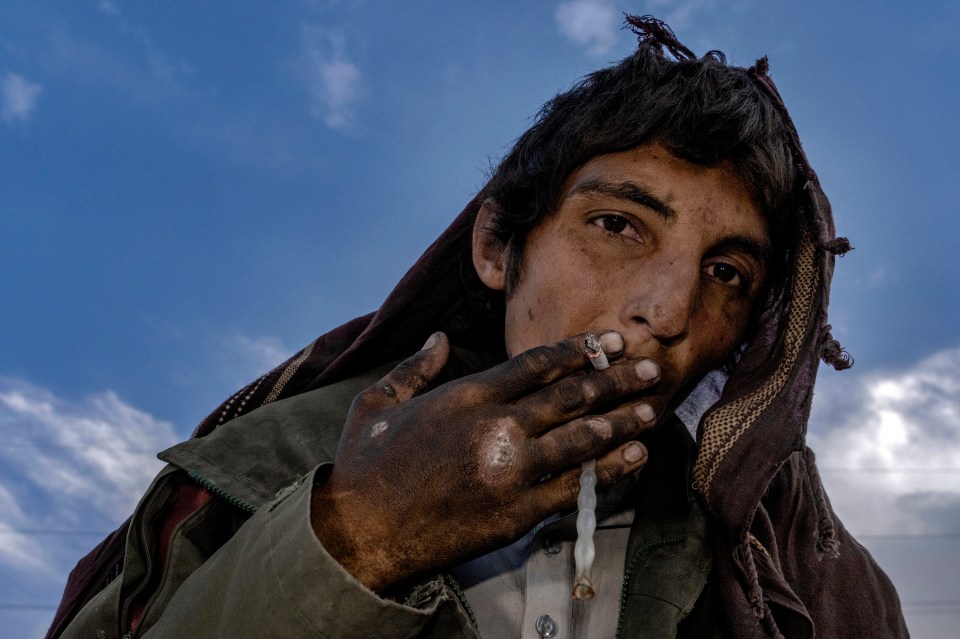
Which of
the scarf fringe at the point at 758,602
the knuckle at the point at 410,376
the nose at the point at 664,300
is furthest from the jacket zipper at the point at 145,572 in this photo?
the scarf fringe at the point at 758,602

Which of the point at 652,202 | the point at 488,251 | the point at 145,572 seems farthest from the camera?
the point at 488,251

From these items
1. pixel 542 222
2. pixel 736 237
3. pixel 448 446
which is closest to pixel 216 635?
pixel 448 446

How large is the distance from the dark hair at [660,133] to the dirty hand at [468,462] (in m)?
0.93

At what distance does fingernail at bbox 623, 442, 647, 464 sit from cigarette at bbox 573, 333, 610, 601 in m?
0.07

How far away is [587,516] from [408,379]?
0.50 meters

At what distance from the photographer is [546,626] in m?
2.14

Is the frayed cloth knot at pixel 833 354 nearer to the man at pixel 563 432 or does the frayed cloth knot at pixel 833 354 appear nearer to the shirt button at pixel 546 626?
the man at pixel 563 432

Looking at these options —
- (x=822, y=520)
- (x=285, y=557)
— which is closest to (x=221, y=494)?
(x=285, y=557)

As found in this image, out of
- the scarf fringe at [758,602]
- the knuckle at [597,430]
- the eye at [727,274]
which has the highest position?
the eye at [727,274]

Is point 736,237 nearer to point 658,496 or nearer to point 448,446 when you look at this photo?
point 658,496

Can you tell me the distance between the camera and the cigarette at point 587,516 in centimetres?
164

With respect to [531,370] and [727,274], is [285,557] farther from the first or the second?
[727,274]

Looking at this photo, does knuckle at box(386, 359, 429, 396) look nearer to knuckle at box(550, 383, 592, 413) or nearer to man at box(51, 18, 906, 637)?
man at box(51, 18, 906, 637)

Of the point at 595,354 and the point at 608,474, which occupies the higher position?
the point at 595,354
